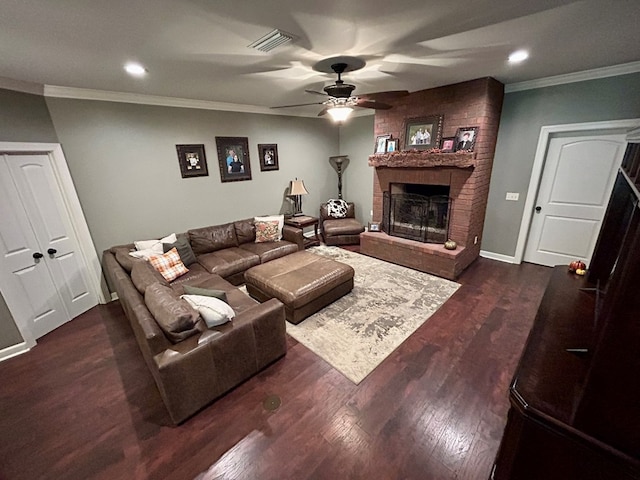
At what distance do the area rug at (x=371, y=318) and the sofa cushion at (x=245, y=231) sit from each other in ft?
6.38

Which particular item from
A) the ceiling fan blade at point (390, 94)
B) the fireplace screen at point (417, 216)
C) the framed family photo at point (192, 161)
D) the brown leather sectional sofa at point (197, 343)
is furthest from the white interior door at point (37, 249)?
the fireplace screen at point (417, 216)

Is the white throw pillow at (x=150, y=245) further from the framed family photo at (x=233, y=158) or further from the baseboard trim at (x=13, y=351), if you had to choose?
the framed family photo at (x=233, y=158)

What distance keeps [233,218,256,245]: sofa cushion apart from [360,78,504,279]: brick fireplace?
86.3 inches

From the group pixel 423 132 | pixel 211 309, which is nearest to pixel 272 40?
pixel 211 309

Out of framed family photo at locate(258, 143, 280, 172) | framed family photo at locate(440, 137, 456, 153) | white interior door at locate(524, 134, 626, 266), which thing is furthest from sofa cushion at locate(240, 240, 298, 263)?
white interior door at locate(524, 134, 626, 266)

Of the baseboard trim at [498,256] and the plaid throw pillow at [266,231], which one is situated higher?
the plaid throw pillow at [266,231]

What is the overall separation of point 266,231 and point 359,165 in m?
2.78

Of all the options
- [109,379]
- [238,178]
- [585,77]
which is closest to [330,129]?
[238,178]

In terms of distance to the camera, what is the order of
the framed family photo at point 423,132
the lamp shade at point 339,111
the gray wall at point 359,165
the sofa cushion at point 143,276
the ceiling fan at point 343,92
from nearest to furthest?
the sofa cushion at point 143,276, the ceiling fan at point 343,92, the lamp shade at point 339,111, the framed family photo at point 423,132, the gray wall at point 359,165

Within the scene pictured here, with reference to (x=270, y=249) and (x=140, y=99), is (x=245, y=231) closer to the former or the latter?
(x=270, y=249)

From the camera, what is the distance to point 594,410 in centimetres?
90

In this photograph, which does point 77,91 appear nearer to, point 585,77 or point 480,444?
point 480,444

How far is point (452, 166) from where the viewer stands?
3.86 m

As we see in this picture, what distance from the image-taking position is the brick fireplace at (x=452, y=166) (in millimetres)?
3600
